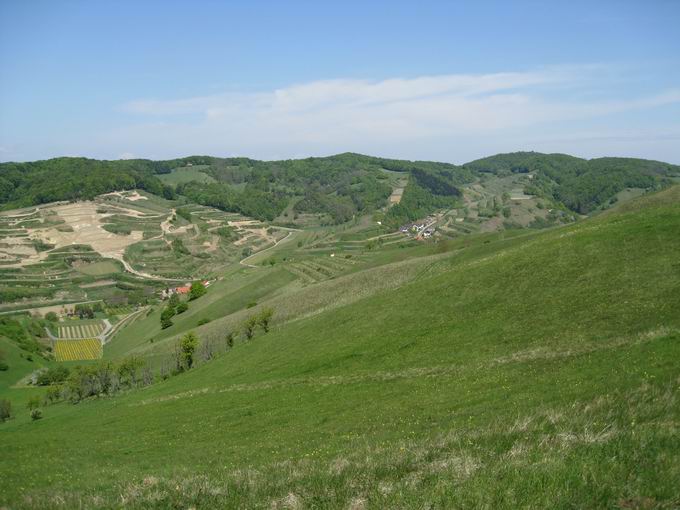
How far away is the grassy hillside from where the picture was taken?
15.7 meters

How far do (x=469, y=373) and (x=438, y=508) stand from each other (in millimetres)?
21085

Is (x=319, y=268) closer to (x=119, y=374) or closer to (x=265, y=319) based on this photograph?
(x=265, y=319)

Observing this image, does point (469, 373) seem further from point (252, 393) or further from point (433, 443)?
point (252, 393)

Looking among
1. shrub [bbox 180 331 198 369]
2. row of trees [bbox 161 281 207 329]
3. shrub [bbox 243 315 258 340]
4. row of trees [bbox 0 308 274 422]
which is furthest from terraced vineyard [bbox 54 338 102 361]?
shrub [bbox 243 315 258 340]

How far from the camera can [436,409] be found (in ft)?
93.0

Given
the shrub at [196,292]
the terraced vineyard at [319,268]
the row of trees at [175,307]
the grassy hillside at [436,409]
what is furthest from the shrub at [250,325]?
the shrub at [196,292]

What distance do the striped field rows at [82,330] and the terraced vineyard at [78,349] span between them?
4.95m

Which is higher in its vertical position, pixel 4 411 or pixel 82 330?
Answer: pixel 4 411

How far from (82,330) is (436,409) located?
158878 millimetres

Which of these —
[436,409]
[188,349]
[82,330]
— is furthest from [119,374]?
[82,330]

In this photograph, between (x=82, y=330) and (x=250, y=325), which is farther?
(x=82, y=330)

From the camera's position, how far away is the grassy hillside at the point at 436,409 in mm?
15656

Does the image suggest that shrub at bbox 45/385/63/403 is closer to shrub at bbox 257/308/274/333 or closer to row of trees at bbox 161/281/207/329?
shrub at bbox 257/308/274/333

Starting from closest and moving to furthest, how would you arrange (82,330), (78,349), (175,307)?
(78,349) < (175,307) < (82,330)
